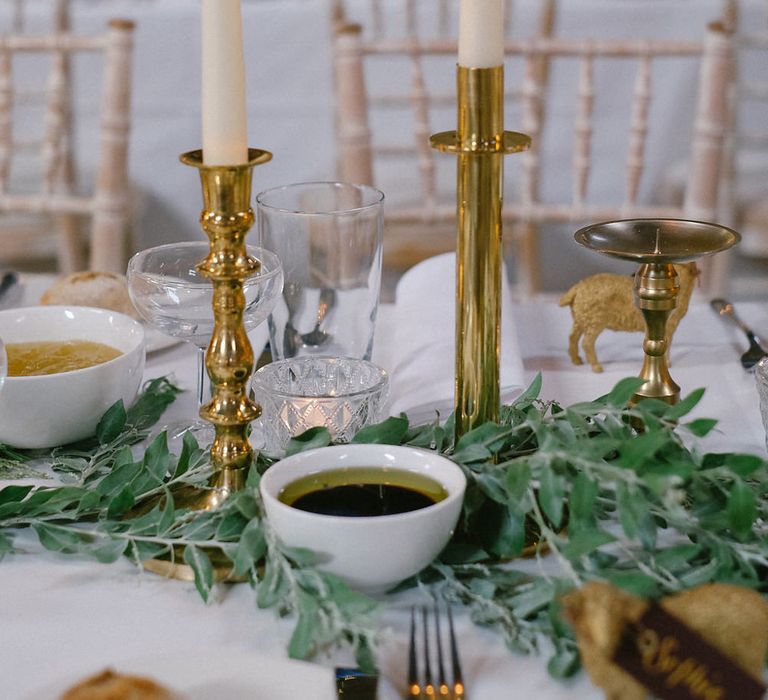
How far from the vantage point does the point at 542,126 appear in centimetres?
216

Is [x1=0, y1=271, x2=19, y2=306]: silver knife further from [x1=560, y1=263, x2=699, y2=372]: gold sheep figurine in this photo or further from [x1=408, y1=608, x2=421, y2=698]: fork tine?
[x1=408, y1=608, x2=421, y2=698]: fork tine

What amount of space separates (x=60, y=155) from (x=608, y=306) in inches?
50.9

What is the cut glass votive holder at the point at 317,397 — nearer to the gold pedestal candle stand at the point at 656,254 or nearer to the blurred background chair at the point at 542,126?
the gold pedestal candle stand at the point at 656,254

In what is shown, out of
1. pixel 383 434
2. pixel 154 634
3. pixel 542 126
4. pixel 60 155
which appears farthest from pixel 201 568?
pixel 542 126

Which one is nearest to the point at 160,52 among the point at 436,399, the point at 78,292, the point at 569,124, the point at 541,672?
the point at 569,124

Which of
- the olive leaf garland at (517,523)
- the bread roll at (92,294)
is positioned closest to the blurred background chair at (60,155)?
the bread roll at (92,294)

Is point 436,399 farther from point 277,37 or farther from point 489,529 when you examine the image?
point 277,37

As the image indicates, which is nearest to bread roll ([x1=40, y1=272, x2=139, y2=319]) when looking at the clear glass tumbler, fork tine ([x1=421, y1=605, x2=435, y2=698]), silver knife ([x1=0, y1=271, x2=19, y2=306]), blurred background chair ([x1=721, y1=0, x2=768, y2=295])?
silver knife ([x1=0, y1=271, x2=19, y2=306])

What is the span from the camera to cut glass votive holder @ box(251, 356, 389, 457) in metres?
0.79

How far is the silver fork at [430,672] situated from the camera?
0.53 metres

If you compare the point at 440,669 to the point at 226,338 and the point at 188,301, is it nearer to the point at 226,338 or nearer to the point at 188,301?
the point at 226,338

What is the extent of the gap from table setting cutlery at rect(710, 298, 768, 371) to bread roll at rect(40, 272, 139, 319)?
2.08 ft

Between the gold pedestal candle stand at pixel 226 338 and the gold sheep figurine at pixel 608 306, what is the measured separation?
0.43 m

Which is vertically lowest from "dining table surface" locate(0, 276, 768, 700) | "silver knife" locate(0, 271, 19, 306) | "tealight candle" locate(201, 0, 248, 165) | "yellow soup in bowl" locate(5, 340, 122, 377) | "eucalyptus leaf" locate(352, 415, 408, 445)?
"dining table surface" locate(0, 276, 768, 700)
